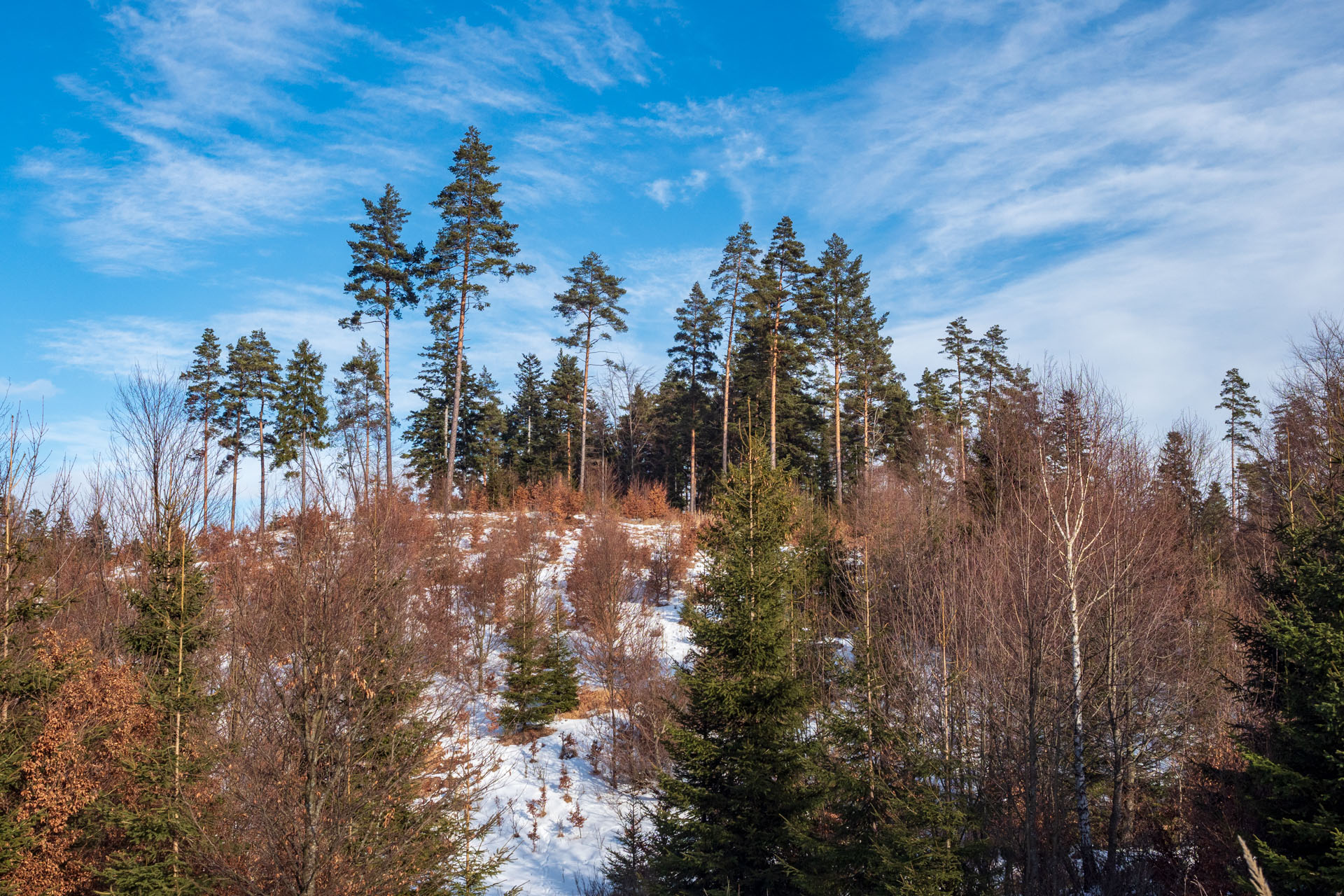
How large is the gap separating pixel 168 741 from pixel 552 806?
11.1 meters

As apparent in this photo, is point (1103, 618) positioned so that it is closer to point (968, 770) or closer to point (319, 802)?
point (968, 770)

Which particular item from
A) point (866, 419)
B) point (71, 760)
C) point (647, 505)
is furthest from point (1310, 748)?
point (647, 505)

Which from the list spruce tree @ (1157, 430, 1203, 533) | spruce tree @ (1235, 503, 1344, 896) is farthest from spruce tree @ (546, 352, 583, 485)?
spruce tree @ (1235, 503, 1344, 896)

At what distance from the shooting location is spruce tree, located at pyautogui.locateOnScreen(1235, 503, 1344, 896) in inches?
331

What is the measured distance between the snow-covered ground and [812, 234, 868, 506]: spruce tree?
59.7 ft

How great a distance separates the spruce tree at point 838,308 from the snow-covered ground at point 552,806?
18.2 meters

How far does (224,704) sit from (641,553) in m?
20.7

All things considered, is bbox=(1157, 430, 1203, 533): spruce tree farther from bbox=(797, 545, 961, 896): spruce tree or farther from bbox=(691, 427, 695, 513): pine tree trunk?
bbox=(691, 427, 695, 513): pine tree trunk

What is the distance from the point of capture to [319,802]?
8.99 metres

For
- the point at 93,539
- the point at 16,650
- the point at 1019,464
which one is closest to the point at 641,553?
the point at 1019,464

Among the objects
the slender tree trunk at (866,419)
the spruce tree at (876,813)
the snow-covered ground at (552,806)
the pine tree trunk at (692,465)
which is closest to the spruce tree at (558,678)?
the snow-covered ground at (552,806)

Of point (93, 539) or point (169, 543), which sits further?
point (93, 539)

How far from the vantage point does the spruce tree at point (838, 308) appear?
37094mm

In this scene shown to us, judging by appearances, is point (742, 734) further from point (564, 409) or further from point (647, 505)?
point (564, 409)
